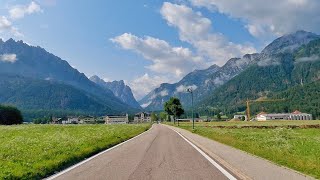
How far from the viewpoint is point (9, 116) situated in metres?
179

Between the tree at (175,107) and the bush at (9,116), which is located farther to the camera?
the bush at (9,116)

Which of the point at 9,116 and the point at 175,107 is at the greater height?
the point at 175,107

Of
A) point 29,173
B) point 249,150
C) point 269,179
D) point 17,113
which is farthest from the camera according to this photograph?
point 17,113

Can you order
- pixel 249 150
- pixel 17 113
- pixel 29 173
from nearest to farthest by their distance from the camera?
pixel 29 173 < pixel 249 150 < pixel 17 113

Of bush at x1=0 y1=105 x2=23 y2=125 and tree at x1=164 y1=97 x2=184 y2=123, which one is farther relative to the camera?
bush at x1=0 y1=105 x2=23 y2=125

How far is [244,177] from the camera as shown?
46.4 feet

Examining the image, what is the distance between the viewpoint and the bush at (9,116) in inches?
6944

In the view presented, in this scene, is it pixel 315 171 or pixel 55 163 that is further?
pixel 55 163

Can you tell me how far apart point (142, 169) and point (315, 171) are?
266 inches

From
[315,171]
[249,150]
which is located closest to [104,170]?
[315,171]

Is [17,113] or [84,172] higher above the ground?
[17,113]

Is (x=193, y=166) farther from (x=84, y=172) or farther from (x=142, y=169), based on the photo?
(x=84, y=172)

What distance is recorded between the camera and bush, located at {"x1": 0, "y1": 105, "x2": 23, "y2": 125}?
17638 cm

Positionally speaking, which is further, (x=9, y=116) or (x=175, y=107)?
(x=9, y=116)
